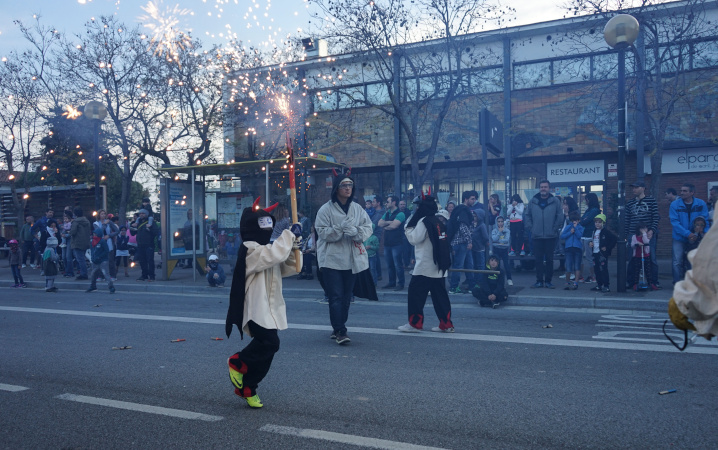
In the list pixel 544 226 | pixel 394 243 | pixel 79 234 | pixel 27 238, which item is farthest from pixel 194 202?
pixel 27 238

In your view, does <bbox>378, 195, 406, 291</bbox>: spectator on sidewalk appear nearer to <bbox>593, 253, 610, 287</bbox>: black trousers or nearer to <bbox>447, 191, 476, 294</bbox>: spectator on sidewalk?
<bbox>447, 191, 476, 294</bbox>: spectator on sidewalk

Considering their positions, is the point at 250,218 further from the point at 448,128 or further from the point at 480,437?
the point at 448,128

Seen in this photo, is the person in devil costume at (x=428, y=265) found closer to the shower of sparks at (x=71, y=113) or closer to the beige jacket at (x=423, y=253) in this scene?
the beige jacket at (x=423, y=253)

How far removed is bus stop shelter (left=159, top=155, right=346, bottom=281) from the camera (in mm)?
15023

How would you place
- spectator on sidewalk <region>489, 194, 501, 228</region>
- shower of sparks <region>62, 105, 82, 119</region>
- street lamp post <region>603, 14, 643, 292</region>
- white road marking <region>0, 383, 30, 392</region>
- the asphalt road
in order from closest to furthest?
the asphalt road
white road marking <region>0, 383, 30, 392</region>
street lamp post <region>603, 14, 643, 292</region>
spectator on sidewalk <region>489, 194, 501, 228</region>
shower of sparks <region>62, 105, 82, 119</region>

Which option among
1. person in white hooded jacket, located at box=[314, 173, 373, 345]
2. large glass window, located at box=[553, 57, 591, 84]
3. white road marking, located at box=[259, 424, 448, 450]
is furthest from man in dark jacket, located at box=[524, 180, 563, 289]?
large glass window, located at box=[553, 57, 591, 84]

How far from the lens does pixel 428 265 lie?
25.1ft

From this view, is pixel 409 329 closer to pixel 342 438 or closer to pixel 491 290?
pixel 491 290

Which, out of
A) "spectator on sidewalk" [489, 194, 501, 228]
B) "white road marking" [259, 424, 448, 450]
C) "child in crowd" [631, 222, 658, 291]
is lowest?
"white road marking" [259, 424, 448, 450]

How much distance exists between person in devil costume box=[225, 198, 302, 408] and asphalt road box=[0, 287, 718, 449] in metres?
0.30

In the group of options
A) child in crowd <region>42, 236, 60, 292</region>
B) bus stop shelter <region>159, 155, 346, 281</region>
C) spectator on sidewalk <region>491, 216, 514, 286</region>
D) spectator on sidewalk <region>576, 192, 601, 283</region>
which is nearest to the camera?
spectator on sidewalk <region>576, 192, 601, 283</region>

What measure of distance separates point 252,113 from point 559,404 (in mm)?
19209

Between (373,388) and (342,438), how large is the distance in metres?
1.19

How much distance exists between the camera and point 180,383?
5516 millimetres
